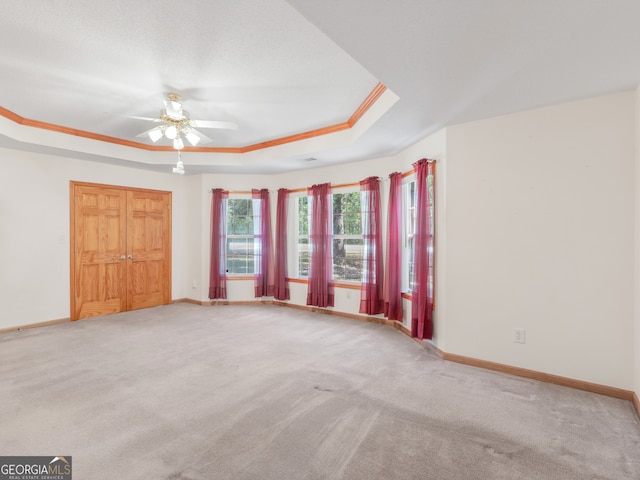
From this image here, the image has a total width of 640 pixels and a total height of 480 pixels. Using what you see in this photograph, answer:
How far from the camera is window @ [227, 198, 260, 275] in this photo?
6.22 m

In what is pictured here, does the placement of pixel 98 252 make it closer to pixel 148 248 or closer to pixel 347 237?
pixel 148 248

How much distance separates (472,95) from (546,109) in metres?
0.82

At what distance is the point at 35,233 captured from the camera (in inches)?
184

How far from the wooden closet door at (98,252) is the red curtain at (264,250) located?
2187mm

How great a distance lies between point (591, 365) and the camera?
2809 mm

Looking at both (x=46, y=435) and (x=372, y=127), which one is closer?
(x=46, y=435)

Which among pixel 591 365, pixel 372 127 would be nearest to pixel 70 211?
pixel 372 127

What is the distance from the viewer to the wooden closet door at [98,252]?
16.7 ft

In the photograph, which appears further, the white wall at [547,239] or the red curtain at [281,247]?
the red curtain at [281,247]

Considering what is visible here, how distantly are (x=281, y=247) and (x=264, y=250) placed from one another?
346 millimetres

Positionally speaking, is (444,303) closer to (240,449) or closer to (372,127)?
(372,127)

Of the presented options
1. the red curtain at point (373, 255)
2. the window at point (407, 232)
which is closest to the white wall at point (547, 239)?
the window at point (407, 232)

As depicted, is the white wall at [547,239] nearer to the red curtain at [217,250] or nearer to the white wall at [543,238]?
the white wall at [543,238]

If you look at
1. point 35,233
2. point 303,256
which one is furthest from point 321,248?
point 35,233
